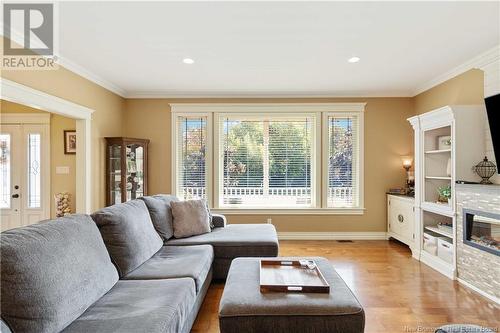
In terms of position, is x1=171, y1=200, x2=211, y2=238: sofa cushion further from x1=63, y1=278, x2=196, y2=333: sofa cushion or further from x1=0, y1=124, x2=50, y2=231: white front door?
x1=0, y1=124, x2=50, y2=231: white front door

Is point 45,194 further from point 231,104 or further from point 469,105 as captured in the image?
point 469,105

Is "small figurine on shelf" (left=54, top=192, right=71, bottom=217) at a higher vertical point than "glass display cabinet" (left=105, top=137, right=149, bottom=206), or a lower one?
lower

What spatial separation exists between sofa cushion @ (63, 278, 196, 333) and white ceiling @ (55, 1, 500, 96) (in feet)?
7.06

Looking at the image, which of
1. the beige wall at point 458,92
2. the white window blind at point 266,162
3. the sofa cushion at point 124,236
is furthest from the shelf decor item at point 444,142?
the sofa cushion at point 124,236

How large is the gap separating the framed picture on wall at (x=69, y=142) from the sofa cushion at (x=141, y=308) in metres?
3.13

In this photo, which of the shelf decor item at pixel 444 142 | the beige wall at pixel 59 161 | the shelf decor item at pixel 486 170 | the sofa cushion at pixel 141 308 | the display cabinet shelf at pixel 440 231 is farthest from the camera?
the beige wall at pixel 59 161

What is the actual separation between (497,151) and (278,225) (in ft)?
10.3

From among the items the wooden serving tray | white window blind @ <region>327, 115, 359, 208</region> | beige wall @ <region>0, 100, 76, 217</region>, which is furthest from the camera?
white window blind @ <region>327, 115, 359, 208</region>

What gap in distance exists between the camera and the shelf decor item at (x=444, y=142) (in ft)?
11.7

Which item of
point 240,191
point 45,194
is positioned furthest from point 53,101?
point 240,191

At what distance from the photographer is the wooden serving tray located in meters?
1.79

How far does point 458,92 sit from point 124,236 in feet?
14.4

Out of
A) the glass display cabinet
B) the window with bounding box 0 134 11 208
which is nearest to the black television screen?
the glass display cabinet

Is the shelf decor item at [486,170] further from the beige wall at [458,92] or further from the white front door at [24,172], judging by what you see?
the white front door at [24,172]
